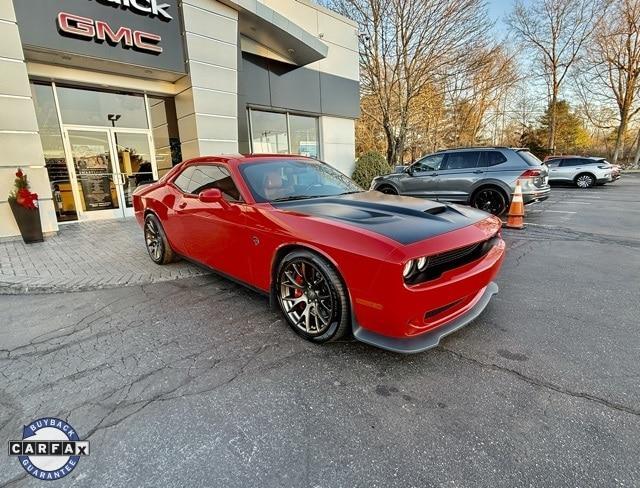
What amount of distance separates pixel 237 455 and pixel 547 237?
6.73 meters

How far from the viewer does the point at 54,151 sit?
27.2ft

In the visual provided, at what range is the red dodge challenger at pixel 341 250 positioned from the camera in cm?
231

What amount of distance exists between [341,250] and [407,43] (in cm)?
1764

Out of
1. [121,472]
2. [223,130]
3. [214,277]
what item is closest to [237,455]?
[121,472]

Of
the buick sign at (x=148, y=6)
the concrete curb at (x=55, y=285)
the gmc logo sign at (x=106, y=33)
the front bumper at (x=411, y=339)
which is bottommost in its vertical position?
the concrete curb at (x=55, y=285)

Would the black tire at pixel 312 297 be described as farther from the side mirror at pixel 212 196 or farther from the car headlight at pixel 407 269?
the side mirror at pixel 212 196

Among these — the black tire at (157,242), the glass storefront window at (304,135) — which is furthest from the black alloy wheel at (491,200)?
the black tire at (157,242)

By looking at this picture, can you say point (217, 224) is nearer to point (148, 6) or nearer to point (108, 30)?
point (108, 30)

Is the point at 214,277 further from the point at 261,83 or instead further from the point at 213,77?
the point at 261,83

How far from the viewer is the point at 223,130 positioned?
9555 millimetres

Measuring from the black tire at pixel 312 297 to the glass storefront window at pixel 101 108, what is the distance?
343 inches

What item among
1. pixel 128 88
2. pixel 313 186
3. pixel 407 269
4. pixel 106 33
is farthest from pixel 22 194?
pixel 407 269

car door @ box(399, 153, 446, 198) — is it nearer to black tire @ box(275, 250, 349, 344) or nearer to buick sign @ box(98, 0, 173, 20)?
black tire @ box(275, 250, 349, 344)

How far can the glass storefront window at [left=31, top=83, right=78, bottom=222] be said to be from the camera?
8.02 meters
